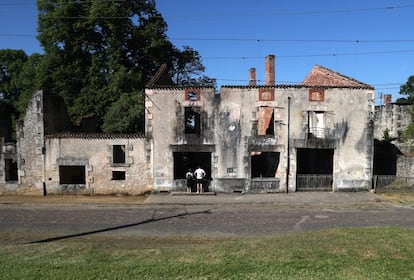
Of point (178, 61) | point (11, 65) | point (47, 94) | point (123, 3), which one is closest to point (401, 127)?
point (178, 61)

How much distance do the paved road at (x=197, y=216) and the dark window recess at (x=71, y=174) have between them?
264 cm

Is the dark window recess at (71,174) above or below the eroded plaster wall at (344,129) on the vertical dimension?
below

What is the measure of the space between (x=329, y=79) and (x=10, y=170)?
20.9 meters

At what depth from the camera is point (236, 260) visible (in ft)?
23.4

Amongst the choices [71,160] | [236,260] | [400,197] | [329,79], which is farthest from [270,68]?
[236,260]

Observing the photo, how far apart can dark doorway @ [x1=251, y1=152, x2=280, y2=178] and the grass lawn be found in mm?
13347

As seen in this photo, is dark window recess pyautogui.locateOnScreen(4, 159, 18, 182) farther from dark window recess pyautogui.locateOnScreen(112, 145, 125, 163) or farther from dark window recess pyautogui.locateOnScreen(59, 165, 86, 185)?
dark window recess pyautogui.locateOnScreen(112, 145, 125, 163)

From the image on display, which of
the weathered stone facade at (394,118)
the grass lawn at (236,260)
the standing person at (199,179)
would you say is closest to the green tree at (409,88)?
the weathered stone facade at (394,118)

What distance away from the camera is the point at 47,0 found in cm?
3031

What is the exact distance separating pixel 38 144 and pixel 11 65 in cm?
2566

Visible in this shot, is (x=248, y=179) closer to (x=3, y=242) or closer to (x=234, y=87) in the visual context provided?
(x=234, y=87)

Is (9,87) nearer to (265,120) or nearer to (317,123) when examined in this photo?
(265,120)

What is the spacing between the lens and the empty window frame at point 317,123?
19.4m

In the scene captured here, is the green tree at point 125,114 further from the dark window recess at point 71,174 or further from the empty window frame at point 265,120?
the empty window frame at point 265,120
